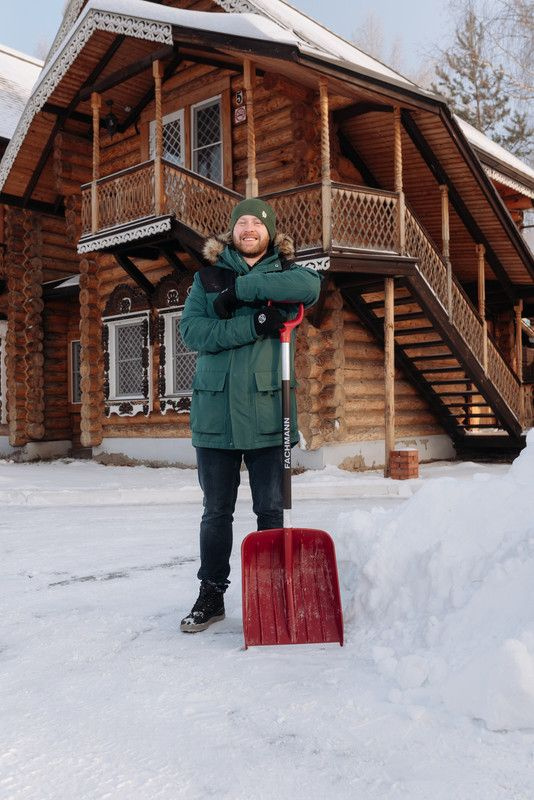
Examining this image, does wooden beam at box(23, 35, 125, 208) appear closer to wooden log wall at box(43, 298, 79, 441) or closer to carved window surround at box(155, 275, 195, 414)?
wooden log wall at box(43, 298, 79, 441)

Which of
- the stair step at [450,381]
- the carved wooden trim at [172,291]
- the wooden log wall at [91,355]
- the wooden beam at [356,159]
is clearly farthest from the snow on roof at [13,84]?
the stair step at [450,381]

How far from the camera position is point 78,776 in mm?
1976

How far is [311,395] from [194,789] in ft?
27.8

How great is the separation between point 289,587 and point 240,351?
1120 millimetres

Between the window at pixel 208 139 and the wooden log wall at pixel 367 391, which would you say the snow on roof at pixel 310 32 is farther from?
the wooden log wall at pixel 367 391

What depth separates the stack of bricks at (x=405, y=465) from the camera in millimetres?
9227

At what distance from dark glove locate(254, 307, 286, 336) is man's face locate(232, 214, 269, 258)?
36 cm

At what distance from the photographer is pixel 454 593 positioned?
9.00 feet

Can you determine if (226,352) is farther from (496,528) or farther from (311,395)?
(311,395)

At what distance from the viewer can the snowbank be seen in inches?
86.1

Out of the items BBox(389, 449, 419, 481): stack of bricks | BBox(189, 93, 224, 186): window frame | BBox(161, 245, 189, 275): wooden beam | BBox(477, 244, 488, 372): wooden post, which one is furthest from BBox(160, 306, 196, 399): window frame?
BBox(477, 244, 488, 372): wooden post

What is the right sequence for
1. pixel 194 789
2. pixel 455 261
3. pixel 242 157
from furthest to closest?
1. pixel 455 261
2. pixel 242 157
3. pixel 194 789

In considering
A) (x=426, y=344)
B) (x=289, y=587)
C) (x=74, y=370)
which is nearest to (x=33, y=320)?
(x=74, y=370)

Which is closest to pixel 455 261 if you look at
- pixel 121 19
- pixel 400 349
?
pixel 400 349
